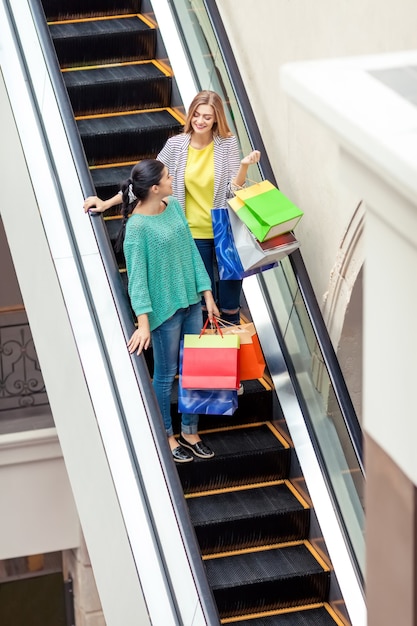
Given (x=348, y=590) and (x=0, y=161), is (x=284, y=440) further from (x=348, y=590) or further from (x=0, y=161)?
(x=0, y=161)

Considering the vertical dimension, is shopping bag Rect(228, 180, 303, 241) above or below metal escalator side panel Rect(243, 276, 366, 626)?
above

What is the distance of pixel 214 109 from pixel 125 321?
118 cm

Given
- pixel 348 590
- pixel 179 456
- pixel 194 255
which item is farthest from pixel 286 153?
pixel 348 590

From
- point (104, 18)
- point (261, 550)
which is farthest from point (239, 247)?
point (104, 18)

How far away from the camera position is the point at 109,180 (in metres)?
6.76

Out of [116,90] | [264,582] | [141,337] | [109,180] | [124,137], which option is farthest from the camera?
[116,90]

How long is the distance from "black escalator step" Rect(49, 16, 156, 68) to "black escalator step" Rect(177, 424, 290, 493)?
2985mm

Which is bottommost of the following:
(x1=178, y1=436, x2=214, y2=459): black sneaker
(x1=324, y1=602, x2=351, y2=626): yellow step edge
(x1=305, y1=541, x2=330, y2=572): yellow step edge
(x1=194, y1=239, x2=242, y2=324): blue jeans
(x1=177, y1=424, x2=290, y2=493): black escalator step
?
(x1=324, y1=602, x2=351, y2=626): yellow step edge

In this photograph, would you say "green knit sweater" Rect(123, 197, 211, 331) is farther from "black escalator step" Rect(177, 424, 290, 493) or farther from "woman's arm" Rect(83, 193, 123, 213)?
"black escalator step" Rect(177, 424, 290, 493)

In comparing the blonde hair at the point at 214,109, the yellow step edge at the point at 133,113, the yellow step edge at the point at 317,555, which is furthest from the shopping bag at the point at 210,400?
the yellow step edge at the point at 133,113

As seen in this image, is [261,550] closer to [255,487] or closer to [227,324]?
[255,487]

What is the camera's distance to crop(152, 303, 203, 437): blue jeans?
17.8 ft

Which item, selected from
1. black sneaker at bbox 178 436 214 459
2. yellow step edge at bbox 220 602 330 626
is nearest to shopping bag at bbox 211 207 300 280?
black sneaker at bbox 178 436 214 459

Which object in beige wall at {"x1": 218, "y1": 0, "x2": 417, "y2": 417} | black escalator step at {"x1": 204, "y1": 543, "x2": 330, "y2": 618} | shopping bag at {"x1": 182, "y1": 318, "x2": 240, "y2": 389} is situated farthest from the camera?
beige wall at {"x1": 218, "y1": 0, "x2": 417, "y2": 417}
